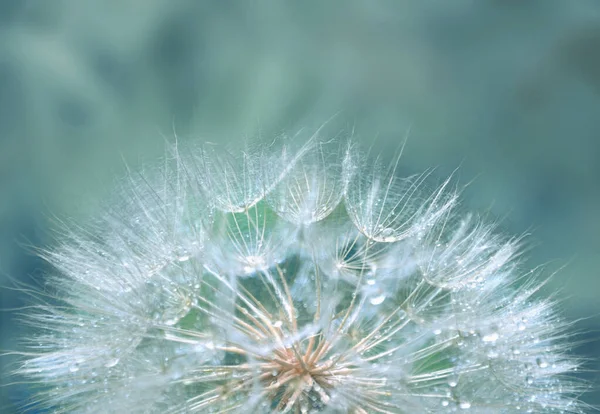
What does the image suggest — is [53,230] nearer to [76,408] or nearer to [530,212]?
[76,408]

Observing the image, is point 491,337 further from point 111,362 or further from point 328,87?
point 328,87

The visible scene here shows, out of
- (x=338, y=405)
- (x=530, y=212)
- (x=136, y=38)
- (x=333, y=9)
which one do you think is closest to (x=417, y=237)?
(x=338, y=405)

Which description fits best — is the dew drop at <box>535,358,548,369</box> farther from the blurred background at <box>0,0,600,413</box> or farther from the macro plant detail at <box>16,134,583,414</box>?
the blurred background at <box>0,0,600,413</box>

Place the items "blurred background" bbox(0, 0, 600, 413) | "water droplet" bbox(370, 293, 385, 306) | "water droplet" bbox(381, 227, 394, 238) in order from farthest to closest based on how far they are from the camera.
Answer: "blurred background" bbox(0, 0, 600, 413) → "water droplet" bbox(381, 227, 394, 238) → "water droplet" bbox(370, 293, 385, 306)

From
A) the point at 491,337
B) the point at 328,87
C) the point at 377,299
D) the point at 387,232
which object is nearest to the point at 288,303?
the point at 377,299

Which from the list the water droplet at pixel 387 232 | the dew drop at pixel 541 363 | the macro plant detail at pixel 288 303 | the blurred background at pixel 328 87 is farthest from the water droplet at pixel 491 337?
the blurred background at pixel 328 87

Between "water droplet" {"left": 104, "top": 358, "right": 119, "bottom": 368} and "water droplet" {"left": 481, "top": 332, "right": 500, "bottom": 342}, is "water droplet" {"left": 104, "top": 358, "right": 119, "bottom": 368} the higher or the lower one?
the lower one

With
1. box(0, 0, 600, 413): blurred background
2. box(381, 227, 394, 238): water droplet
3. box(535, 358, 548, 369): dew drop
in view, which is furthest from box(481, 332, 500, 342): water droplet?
box(0, 0, 600, 413): blurred background

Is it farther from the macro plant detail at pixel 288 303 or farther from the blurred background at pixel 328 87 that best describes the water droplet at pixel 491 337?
the blurred background at pixel 328 87
